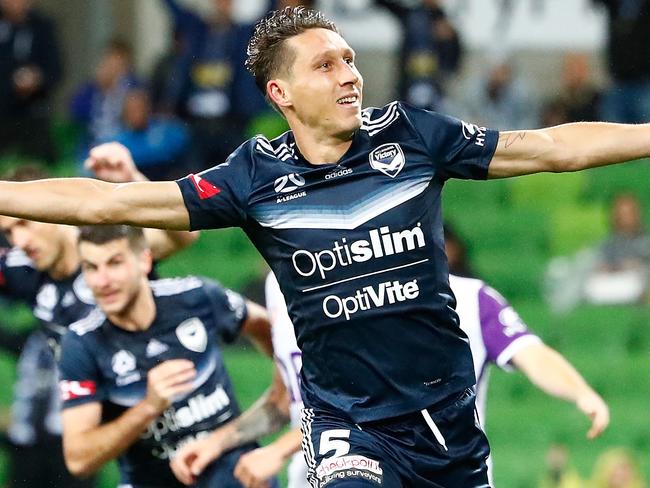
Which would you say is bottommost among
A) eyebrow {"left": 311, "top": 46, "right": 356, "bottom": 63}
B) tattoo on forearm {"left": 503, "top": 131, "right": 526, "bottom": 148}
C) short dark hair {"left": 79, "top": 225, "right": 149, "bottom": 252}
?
short dark hair {"left": 79, "top": 225, "right": 149, "bottom": 252}

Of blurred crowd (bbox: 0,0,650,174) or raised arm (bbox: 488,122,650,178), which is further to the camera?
blurred crowd (bbox: 0,0,650,174)

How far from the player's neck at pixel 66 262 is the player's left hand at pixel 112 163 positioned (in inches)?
25.3

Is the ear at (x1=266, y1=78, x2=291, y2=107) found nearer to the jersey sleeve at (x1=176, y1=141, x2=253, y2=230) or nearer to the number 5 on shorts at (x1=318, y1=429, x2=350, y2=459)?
the jersey sleeve at (x1=176, y1=141, x2=253, y2=230)

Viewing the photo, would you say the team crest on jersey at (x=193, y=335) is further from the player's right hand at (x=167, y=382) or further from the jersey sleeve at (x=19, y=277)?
the jersey sleeve at (x=19, y=277)

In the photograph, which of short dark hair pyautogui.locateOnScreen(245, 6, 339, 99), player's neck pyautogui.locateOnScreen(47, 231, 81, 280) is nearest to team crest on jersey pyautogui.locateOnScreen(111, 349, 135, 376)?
player's neck pyautogui.locateOnScreen(47, 231, 81, 280)

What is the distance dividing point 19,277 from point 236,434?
1.71 m

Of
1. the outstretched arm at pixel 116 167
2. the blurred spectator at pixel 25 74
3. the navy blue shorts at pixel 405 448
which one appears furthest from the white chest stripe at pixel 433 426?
the blurred spectator at pixel 25 74

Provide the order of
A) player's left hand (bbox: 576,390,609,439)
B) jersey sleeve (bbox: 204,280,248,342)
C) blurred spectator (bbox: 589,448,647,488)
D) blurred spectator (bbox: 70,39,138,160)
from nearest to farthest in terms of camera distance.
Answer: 1. player's left hand (bbox: 576,390,609,439)
2. jersey sleeve (bbox: 204,280,248,342)
3. blurred spectator (bbox: 589,448,647,488)
4. blurred spectator (bbox: 70,39,138,160)

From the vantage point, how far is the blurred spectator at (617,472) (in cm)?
916

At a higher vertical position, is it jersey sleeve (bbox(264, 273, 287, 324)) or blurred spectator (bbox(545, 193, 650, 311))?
jersey sleeve (bbox(264, 273, 287, 324))

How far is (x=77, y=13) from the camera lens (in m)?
14.7

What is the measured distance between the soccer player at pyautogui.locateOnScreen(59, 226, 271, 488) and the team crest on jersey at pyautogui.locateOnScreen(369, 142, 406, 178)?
4.38 ft

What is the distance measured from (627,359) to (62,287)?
202 inches

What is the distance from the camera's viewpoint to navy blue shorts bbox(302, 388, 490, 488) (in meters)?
4.52
